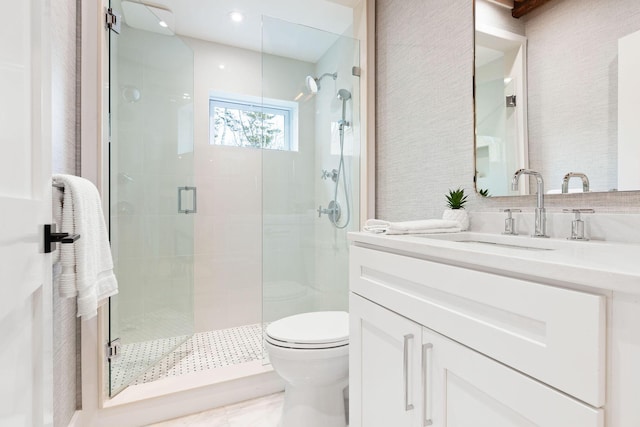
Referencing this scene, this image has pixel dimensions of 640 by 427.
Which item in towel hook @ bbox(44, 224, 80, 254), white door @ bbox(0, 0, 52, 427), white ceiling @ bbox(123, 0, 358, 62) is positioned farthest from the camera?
white ceiling @ bbox(123, 0, 358, 62)

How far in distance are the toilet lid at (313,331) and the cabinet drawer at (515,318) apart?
51 cm

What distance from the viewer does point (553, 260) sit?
23.0 inches

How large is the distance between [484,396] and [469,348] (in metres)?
0.09

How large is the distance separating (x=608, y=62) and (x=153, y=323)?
2519 millimetres

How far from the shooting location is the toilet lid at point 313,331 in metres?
1.35

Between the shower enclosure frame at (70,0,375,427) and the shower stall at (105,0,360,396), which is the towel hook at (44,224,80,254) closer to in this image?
the shower enclosure frame at (70,0,375,427)

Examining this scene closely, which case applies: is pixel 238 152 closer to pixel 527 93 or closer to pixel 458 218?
pixel 458 218

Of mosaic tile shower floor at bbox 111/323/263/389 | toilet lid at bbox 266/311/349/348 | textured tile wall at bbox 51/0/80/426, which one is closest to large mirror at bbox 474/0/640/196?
toilet lid at bbox 266/311/349/348

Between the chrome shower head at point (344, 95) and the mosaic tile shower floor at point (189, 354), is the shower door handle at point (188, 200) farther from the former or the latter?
the chrome shower head at point (344, 95)

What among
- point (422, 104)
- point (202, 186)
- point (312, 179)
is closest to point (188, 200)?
point (202, 186)

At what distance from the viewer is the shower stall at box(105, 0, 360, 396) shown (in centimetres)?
188

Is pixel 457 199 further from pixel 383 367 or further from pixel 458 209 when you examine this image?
pixel 383 367

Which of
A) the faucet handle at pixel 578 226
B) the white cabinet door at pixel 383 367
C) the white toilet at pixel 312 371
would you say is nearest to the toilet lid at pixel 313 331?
the white toilet at pixel 312 371

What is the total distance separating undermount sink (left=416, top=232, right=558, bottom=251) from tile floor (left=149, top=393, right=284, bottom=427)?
1201mm
